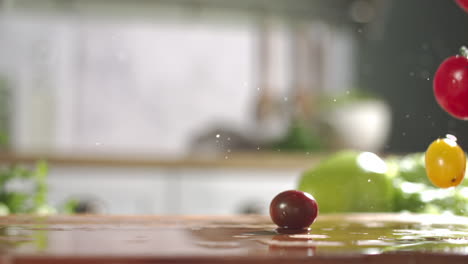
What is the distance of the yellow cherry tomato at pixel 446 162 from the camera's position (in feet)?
1.69

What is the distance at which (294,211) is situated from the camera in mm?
473

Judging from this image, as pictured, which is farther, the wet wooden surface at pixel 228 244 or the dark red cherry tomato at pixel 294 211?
the dark red cherry tomato at pixel 294 211

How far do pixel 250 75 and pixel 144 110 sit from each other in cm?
62

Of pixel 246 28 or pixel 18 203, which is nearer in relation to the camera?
pixel 18 203

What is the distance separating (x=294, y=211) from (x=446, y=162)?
15 centimetres

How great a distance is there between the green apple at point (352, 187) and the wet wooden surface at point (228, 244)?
29 cm

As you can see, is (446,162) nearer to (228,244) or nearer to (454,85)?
(454,85)

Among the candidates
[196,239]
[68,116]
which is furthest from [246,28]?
[196,239]

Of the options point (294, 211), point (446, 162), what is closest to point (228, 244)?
point (294, 211)

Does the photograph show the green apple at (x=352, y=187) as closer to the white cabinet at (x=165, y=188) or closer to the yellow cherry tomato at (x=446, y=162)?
the yellow cherry tomato at (x=446, y=162)

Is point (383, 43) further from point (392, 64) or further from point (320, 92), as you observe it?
point (320, 92)

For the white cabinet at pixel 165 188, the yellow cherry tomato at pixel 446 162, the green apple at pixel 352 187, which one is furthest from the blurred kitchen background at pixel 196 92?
the yellow cherry tomato at pixel 446 162

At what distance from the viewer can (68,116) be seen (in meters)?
3.06

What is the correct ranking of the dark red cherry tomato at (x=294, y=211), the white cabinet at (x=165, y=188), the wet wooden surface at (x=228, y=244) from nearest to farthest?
the wet wooden surface at (x=228, y=244)
the dark red cherry tomato at (x=294, y=211)
the white cabinet at (x=165, y=188)
